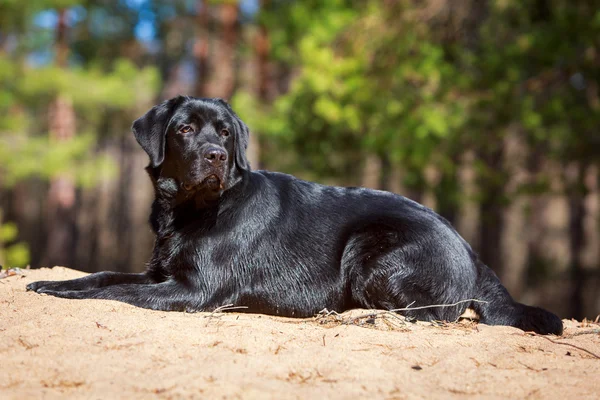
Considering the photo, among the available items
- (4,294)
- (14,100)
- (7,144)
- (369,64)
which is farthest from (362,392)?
(14,100)

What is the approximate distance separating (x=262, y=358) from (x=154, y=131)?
245 cm

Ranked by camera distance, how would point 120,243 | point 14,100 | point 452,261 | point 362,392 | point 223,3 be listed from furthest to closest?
1. point 120,243
2. point 223,3
3. point 14,100
4. point 452,261
5. point 362,392

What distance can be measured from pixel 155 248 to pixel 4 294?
3.93ft

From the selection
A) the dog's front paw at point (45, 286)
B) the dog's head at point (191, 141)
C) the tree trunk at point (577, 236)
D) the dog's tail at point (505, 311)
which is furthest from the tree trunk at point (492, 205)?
the dog's front paw at point (45, 286)

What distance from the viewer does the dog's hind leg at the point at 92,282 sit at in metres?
4.86

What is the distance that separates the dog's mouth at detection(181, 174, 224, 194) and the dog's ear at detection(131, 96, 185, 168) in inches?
14.2

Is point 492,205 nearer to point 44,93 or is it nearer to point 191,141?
point 191,141

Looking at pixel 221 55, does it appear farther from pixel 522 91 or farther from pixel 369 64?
pixel 522 91

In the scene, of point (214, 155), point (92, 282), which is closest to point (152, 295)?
point (92, 282)

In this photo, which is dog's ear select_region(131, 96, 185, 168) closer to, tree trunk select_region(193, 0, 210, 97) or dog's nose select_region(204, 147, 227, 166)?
dog's nose select_region(204, 147, 227, 166)

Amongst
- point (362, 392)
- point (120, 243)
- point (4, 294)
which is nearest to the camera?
point (362, 392)

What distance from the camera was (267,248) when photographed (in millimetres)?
5070

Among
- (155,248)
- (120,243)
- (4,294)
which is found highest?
(155,248)

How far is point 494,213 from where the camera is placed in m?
15.4
